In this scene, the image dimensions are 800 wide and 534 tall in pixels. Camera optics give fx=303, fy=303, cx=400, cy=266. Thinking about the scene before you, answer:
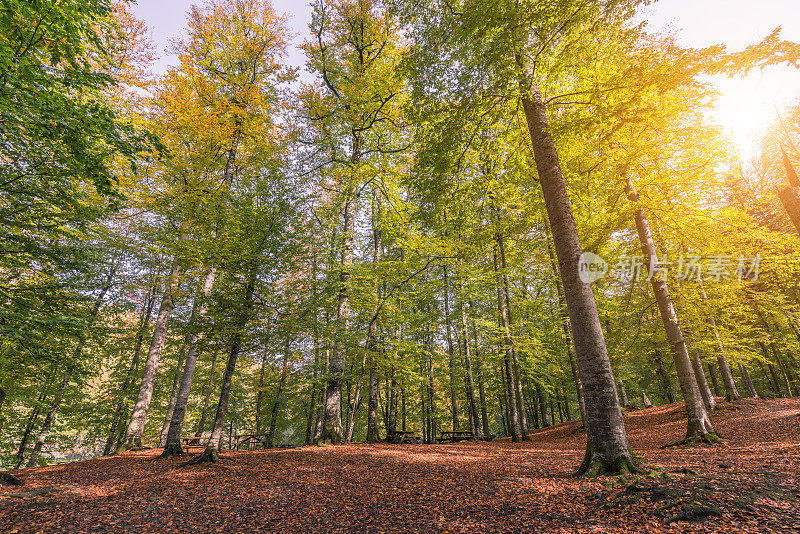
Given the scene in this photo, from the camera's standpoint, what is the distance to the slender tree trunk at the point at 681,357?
25.9ft

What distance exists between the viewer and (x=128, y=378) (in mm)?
17172

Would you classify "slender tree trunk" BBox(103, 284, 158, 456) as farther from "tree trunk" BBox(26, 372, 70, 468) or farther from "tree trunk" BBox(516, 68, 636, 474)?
"tree trunk" BBox(516, 68, 636, 474)

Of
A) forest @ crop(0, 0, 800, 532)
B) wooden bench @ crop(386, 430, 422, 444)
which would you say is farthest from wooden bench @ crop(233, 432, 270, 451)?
wooden bench @ crop(386, 430, 422, 444)

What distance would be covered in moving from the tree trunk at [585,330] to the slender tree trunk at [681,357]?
389cm

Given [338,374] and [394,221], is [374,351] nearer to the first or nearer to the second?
[338,374]

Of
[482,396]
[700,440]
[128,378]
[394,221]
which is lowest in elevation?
[700,440]

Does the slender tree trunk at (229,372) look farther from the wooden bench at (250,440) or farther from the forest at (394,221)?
the wooden bench at (250,440)

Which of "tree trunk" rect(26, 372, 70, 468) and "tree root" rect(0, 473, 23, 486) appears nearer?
"tree root" rect(0, 473, 23, 486)

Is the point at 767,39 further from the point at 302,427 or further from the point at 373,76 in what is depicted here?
the point at 302,427

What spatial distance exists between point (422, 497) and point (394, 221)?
30.0ft

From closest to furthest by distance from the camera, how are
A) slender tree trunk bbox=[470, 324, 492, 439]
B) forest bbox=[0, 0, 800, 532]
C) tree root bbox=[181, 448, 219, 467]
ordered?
forest bbox=[0, 0, 800, 532] → tree root bbox=[181, 448, 219, 467] → slender tree trunk bbox=[470, 324, 492, 439]

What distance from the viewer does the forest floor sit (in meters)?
3.23

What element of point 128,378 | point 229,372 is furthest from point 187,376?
point 128,378

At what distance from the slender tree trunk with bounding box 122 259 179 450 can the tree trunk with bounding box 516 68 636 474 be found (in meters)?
13.1
